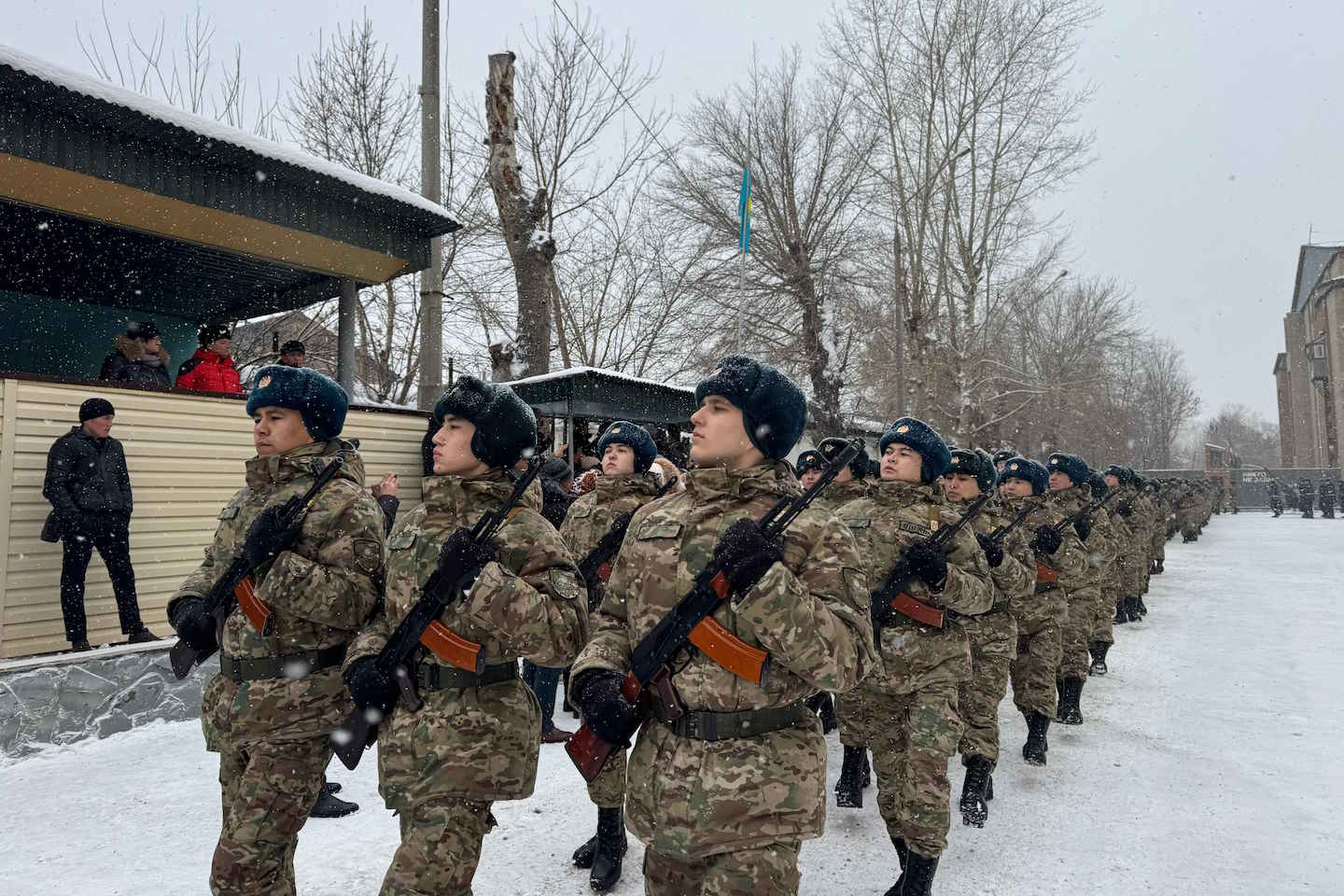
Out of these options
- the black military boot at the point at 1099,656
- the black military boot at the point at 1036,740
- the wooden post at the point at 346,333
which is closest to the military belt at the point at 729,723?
the black military boot at the point at 1036,740

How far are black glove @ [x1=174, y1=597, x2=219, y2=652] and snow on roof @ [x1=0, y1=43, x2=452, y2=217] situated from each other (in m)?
4.92

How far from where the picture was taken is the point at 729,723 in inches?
85.8

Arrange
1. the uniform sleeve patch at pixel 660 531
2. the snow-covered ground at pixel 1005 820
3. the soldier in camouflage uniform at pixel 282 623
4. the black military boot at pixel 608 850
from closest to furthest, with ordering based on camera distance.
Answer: the uniform sleeve patch at pixel 660 531 < the soldier in camouflage uniform at pixel 282 623 < the black military boot at pixel 608 850 < the snow-covered ground at pixel 1005 820

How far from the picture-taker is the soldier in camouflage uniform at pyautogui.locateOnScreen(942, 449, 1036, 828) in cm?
473

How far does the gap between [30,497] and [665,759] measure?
6004 millimetres

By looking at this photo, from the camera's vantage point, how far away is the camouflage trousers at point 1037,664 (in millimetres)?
5875

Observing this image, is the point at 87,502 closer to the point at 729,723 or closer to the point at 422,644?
the point at 422,644

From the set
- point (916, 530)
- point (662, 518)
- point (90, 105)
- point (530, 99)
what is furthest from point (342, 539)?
point (530, 99)

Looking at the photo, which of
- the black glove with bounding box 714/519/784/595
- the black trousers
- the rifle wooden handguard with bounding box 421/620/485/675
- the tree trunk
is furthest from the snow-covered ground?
the tree trunk

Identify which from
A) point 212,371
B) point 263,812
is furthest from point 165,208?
point 263,812

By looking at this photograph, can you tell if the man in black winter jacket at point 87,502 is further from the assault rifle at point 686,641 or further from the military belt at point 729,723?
the military belt at point 729,723

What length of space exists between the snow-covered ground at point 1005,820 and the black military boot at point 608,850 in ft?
0.25

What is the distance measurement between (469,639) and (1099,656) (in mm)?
8110

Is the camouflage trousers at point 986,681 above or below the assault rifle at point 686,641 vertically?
below
